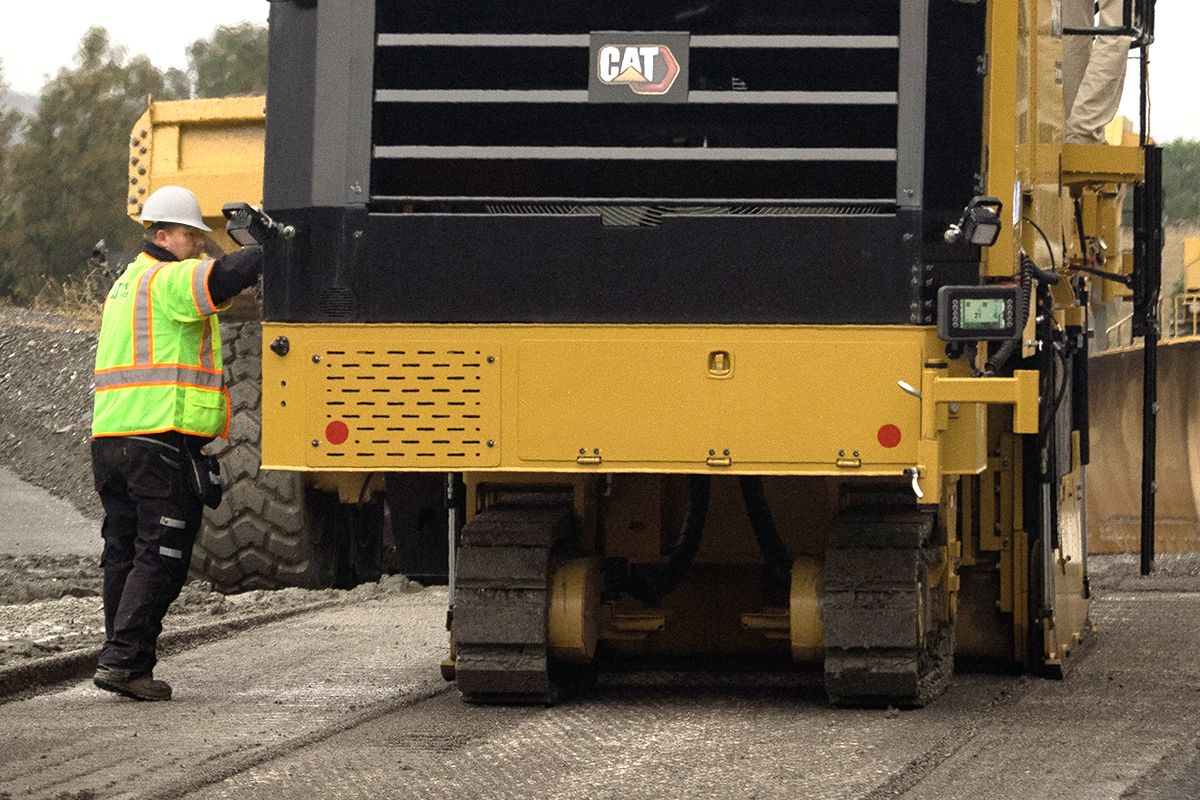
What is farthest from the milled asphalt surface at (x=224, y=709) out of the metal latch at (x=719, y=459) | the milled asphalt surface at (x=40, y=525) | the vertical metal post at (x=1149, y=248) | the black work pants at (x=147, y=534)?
the milled asphalt surface at (x=40, y=525)

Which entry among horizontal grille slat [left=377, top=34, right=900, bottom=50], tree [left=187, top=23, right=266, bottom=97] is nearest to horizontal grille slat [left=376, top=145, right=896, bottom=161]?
horizontal grille slat [left=377, top=34, right=900, bottom=50]

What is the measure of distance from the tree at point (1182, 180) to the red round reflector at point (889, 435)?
60.7 m

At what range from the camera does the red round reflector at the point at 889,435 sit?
25.3 ft

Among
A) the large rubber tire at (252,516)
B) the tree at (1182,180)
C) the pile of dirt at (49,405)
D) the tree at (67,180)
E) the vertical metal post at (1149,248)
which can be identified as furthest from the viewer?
the tree at (1182,180)

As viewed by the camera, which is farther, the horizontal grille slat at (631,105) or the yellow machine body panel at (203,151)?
the yellow machine body panel at (203,151)

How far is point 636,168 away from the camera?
316 inches

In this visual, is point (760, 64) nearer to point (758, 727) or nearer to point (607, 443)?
point (607, 443)

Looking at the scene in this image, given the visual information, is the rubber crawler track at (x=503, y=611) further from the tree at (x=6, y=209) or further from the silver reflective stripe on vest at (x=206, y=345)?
the tree at (x=6, y=209)

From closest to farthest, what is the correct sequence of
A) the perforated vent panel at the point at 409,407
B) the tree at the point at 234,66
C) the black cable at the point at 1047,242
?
1. the perforated vent panel at the point at 409,407
2. the black cable at the point at 1047,242
3. the tree at the point at 234,66

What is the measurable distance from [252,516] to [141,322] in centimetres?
288

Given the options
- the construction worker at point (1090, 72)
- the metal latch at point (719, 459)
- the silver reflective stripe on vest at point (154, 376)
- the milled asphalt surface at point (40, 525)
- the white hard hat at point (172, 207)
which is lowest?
the milled asphalt surface at point (40, 525)

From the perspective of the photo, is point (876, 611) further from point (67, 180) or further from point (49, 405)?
point (67, 180)

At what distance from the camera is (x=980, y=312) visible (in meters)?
7.64

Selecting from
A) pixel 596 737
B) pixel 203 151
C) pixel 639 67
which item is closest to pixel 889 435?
pixel 596 737
